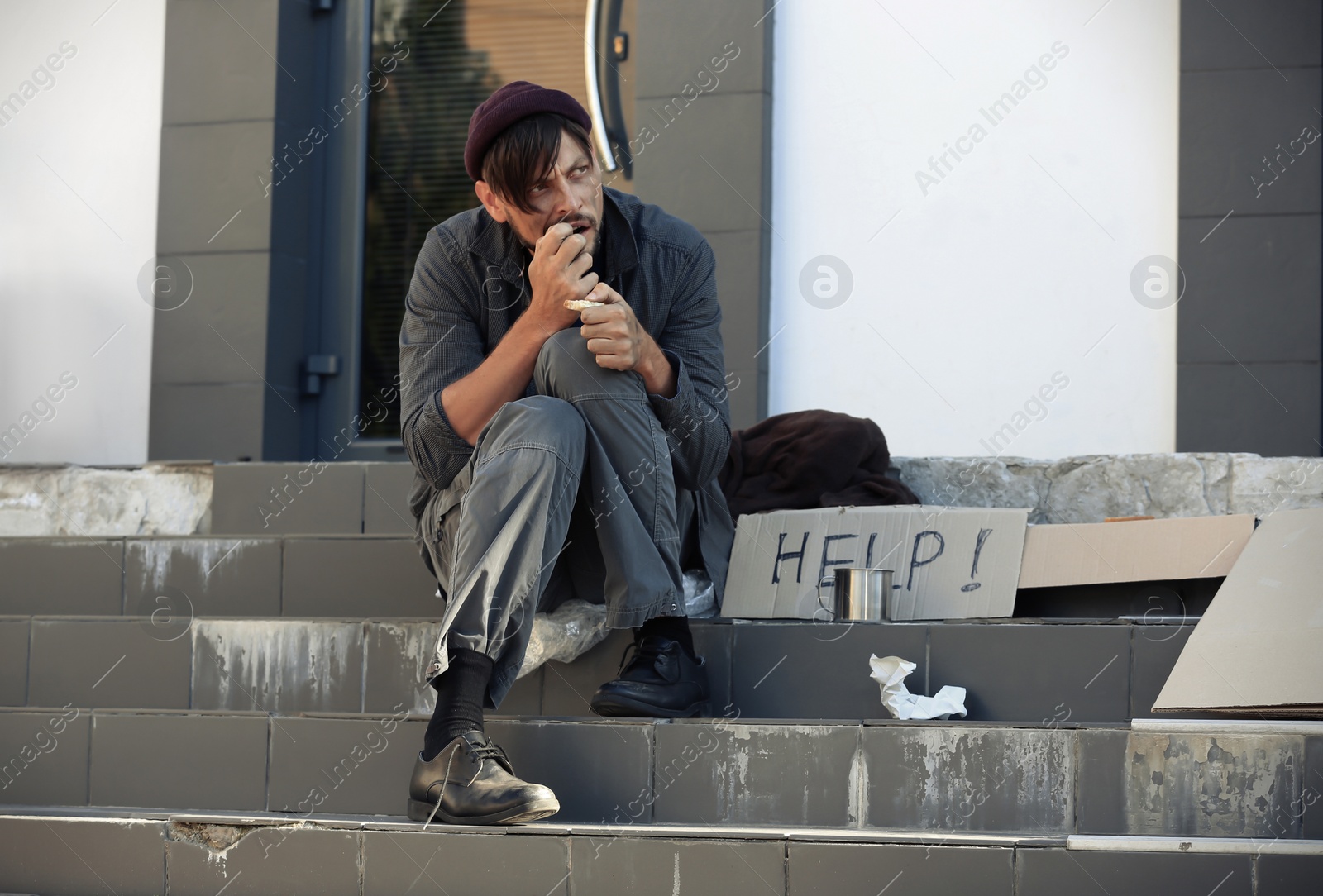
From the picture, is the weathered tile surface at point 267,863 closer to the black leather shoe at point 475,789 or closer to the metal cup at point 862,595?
the black leather shoe at point 475,789

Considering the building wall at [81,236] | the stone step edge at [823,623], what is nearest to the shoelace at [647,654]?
the stone step edge at [823,623]

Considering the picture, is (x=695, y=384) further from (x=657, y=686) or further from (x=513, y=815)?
(x=513, y=815)

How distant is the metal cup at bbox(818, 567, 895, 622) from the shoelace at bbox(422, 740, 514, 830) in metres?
0.92

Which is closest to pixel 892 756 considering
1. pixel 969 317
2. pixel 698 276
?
pixel 698 276

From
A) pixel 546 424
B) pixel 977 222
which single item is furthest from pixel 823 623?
pixel 977 222

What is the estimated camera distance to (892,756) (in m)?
2.20

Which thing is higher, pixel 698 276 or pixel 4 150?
pixel 4 150

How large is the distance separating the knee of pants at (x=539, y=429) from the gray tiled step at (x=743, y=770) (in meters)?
0.50

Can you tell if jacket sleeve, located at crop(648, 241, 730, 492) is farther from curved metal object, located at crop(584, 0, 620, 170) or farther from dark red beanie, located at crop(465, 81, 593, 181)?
curved metal object, located at crop(584, 0, 620, 170)

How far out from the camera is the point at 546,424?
226 cm

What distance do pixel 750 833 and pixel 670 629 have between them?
0.50 meters

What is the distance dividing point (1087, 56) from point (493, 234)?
2454mm

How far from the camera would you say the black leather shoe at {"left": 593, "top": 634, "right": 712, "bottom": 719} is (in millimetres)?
2326

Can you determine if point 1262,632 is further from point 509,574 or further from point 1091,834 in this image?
point 509,574
